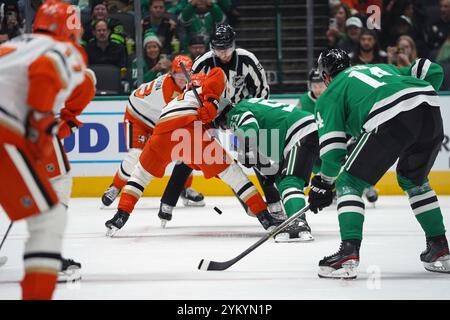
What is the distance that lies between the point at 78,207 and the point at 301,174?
2563 millimetres

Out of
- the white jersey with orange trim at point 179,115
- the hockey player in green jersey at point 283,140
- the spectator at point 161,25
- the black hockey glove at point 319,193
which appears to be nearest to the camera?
the black hockey glove at point 319,193

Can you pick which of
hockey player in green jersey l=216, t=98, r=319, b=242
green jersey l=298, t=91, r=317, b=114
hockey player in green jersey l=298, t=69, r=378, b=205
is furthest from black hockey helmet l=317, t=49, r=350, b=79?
green jersey l=298, t=91, r=317, b=114

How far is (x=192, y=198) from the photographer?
760 cm

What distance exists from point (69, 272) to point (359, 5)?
4800 mm

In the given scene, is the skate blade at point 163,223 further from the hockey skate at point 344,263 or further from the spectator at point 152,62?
the hockey skate at point 344,263

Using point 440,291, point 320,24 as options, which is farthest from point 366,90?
point 320,24

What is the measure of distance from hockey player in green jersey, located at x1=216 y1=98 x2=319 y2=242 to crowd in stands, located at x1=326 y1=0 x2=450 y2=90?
2.72m

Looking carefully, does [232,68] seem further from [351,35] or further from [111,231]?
[351,35]

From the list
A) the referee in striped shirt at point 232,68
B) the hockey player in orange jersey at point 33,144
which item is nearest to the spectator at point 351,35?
the referee in striped shirt at point 232,68

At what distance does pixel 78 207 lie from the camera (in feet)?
24.6

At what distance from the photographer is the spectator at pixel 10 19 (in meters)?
7.96

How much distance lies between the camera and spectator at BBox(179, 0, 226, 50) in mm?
8219

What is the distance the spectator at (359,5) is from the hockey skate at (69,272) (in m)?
4.68
